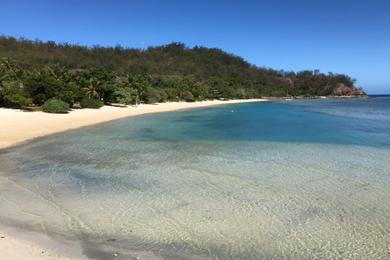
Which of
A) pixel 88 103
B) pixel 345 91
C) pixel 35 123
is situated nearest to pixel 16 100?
pixel 35 123

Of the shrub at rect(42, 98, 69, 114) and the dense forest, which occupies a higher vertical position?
the dense forest

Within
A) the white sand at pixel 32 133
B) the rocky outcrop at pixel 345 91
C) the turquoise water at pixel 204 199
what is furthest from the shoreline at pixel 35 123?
the rocky outcrop at pixel 345 91

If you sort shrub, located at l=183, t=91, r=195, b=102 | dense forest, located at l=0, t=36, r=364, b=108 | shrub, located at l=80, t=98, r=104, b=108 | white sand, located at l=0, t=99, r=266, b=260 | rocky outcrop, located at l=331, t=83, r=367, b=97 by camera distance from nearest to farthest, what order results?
white sand, located at l=0, t=99, r=266, b=260 < dense forest, located at l=0, t=36, r=364, b=108 < shrub, located at l=80, t=98, r=104, b=108 < shrub, located at l=183, t=91, r=195, b=102 < rocky outcrop, located at l=331, t=83, r=367, b=97

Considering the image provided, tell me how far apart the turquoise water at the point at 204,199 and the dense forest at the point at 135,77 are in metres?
22.8

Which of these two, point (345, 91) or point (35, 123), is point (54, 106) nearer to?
point (35, 123)

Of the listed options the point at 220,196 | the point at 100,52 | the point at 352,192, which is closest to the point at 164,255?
the point at 220,196

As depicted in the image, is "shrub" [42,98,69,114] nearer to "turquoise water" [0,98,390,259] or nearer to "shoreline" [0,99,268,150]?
"shoreline" [0,99,268,150]

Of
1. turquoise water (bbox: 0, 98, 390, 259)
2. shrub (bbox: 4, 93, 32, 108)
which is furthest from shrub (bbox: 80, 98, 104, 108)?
turquoise water (bbox: 0, 98, 390, 259)

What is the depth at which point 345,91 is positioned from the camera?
17650 centimetres

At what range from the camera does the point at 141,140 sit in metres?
23.8

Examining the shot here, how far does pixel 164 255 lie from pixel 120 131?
21851mm

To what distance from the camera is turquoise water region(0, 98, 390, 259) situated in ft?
26.2

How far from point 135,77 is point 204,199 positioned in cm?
6001

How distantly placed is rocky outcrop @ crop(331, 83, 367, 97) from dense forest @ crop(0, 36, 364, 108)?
1.34ft
